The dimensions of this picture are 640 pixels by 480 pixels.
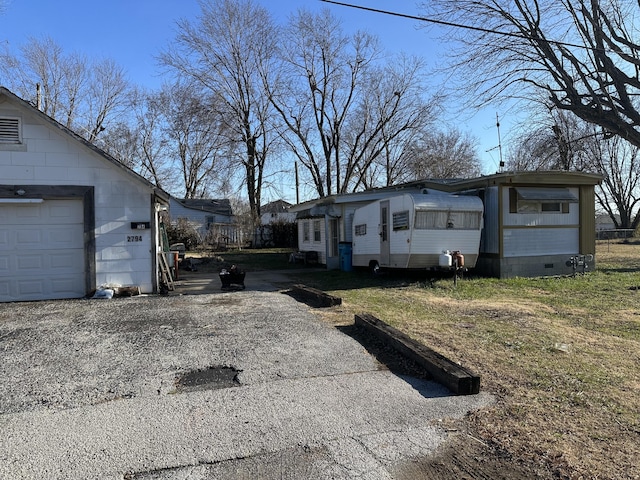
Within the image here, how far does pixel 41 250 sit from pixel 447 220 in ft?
33.3

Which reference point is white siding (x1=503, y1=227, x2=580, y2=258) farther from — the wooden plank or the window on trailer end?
the wooden plank

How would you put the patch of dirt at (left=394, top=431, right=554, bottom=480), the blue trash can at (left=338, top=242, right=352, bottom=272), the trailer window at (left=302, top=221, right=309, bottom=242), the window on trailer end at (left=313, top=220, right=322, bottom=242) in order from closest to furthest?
the patch of dirt at (left=394, top=431, right=554, bottom=480), the blue trash can at (left=338, top=242, right=352, bottom=272), the window on trailer end at (left=313, top=220, right=322, bottom=242), the trailer window at (left=302, top=221, right=309, bottom=242)

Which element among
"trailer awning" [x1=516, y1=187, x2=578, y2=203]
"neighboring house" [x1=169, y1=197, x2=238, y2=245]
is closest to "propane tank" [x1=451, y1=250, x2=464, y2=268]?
"trailer awning" [x1=516, y1=187, x2=578, y2=203]

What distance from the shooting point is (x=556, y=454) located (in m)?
3.12

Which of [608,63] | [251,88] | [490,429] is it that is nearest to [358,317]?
[490,429]

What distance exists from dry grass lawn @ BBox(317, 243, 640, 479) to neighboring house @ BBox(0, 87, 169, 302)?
5261 millimetres

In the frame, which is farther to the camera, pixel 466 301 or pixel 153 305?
pixel 466 301

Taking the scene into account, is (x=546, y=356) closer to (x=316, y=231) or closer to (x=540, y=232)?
(x=540, y=232)

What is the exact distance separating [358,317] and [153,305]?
14.4 feet

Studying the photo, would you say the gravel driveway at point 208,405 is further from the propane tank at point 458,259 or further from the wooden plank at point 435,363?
the propane tank at point 458,259

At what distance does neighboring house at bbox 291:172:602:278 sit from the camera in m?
13.9

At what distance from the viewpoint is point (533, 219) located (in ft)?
47.1

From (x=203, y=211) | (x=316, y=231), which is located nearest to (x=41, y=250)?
(x=316, y=231)

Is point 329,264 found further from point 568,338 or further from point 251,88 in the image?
point 251,88
